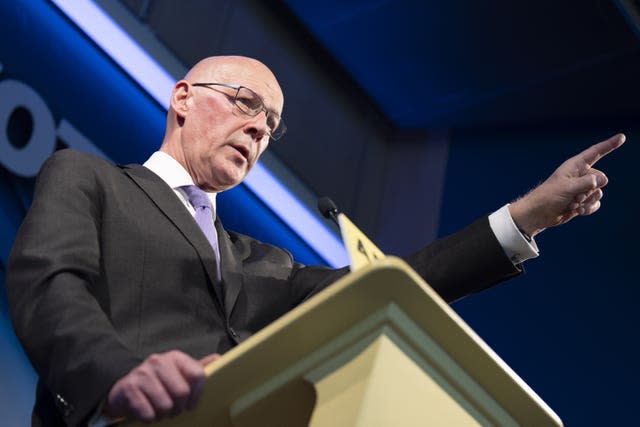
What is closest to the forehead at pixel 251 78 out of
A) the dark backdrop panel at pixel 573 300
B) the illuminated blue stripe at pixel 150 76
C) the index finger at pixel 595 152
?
the index finger at pixel 595 152

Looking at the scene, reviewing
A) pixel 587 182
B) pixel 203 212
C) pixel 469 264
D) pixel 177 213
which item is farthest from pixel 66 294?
pixel 587 182

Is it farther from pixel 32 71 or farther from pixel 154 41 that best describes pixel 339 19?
pixel 32 71

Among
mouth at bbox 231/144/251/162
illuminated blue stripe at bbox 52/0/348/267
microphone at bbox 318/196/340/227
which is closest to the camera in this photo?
microphone at bbox 318/196/340/227

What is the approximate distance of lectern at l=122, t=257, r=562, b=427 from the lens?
822 mm

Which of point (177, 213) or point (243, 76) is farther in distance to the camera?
point (243, 76)

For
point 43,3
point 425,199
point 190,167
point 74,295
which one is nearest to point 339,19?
point 425,199

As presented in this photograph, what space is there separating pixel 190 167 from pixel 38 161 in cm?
114

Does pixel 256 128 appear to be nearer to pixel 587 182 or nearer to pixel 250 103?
pixel 250 103

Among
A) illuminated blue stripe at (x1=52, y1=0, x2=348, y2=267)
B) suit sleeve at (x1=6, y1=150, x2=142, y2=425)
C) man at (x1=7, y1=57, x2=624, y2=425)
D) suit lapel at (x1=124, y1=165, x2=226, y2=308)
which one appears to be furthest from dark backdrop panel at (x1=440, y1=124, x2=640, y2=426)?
suit sleeve at (x1=6, y1=150, x2=142, y2=425)

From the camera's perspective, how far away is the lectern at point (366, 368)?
0.82 m

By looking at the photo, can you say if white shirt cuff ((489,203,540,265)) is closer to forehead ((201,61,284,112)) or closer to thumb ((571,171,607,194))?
thumb ((571,171,607,194))

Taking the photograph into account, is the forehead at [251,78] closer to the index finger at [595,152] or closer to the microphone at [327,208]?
the microphone at [327,208]

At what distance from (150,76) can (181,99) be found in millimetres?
1244

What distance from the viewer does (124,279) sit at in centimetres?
120
